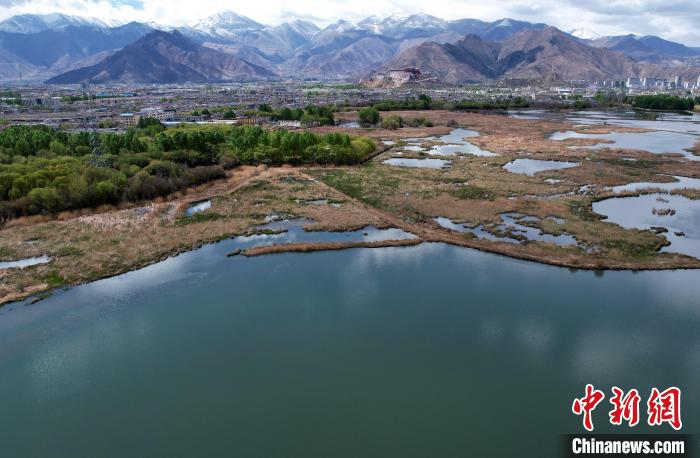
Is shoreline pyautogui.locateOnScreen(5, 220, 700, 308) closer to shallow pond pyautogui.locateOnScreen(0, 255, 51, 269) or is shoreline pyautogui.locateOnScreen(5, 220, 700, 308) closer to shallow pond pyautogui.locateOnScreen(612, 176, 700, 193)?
shallow pond pyautogui.locateOnScreen(0, 255, 51, 269)

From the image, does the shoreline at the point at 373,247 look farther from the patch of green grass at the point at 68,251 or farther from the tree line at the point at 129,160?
the tree line at the point at 129,160

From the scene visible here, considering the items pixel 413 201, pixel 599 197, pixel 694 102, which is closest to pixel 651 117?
pixel 694 102

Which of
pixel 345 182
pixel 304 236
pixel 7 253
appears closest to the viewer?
pixel 7 253

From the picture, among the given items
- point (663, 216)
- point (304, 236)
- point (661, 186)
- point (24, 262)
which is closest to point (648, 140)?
point (661, 186)

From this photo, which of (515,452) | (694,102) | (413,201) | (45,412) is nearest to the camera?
(515,452)

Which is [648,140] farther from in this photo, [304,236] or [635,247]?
[304,236]

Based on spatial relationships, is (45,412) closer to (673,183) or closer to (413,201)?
(413,201)

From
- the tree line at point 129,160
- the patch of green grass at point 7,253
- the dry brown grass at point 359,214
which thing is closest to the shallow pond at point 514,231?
the dry brown grass at point 359,214
